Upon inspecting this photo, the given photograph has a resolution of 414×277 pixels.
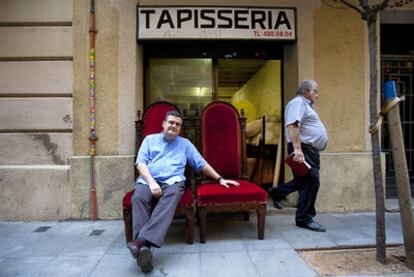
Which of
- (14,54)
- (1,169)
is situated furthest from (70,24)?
(1,169)

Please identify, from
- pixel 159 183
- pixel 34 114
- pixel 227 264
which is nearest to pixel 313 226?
pixel 227 264

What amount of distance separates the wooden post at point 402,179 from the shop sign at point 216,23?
7.84 ft

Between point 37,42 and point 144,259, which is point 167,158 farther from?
point 37,42

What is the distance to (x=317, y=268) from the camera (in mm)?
2955

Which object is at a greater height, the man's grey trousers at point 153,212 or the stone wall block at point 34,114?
the stone wall block at point 34,114

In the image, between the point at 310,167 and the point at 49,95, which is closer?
the point at 310,167

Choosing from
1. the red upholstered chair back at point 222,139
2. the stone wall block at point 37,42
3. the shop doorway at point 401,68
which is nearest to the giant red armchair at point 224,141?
the red upholstered chair back at point 222,139

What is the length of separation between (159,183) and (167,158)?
289 millimetres

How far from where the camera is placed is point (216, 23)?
16.3 ft

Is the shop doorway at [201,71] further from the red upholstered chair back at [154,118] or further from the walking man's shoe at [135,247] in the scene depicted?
the walking man's shoe at [135,247]

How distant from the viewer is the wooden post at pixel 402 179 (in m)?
2.97

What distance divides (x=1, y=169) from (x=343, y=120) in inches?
199

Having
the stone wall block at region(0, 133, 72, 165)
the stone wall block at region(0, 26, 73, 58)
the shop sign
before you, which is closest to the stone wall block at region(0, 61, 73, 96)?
the stone wall block at region(0, 26, 73, 58)

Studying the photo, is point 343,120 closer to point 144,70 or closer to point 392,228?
point 392,228
